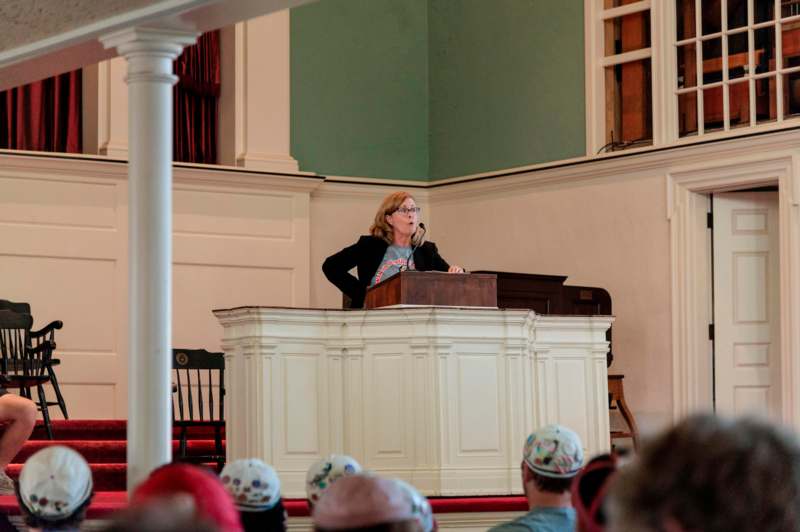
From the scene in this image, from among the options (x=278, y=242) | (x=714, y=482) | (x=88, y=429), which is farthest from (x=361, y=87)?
(x=714, y=482)

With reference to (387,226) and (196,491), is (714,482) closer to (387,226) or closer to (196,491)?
(196,491)

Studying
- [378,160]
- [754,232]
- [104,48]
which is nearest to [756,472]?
[104,48]

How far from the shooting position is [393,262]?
732cm

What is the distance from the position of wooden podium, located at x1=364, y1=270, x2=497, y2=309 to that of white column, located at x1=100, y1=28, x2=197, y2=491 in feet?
5.95

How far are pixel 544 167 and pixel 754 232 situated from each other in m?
1.74

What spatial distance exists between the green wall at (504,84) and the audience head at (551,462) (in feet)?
23.9

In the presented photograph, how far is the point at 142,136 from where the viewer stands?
5.20 metres

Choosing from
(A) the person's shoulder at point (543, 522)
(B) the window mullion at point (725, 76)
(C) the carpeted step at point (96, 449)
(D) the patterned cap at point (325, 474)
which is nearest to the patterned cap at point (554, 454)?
(A) the person's shoulder at point (543, 522)

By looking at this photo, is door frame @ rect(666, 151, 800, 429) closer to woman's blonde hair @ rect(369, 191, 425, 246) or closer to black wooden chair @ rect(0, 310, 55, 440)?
woman's blonde hair @ rect(369, 191, 425, 246)

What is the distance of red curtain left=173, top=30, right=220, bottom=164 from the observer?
11000 mm

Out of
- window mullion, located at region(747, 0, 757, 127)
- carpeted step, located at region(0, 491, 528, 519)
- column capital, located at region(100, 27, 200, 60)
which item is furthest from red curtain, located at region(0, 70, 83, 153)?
column capital, located at region(100, 27, 200, 60)

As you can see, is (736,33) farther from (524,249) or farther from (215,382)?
(215,382)

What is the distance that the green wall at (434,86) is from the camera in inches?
430

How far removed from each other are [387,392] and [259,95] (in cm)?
458
